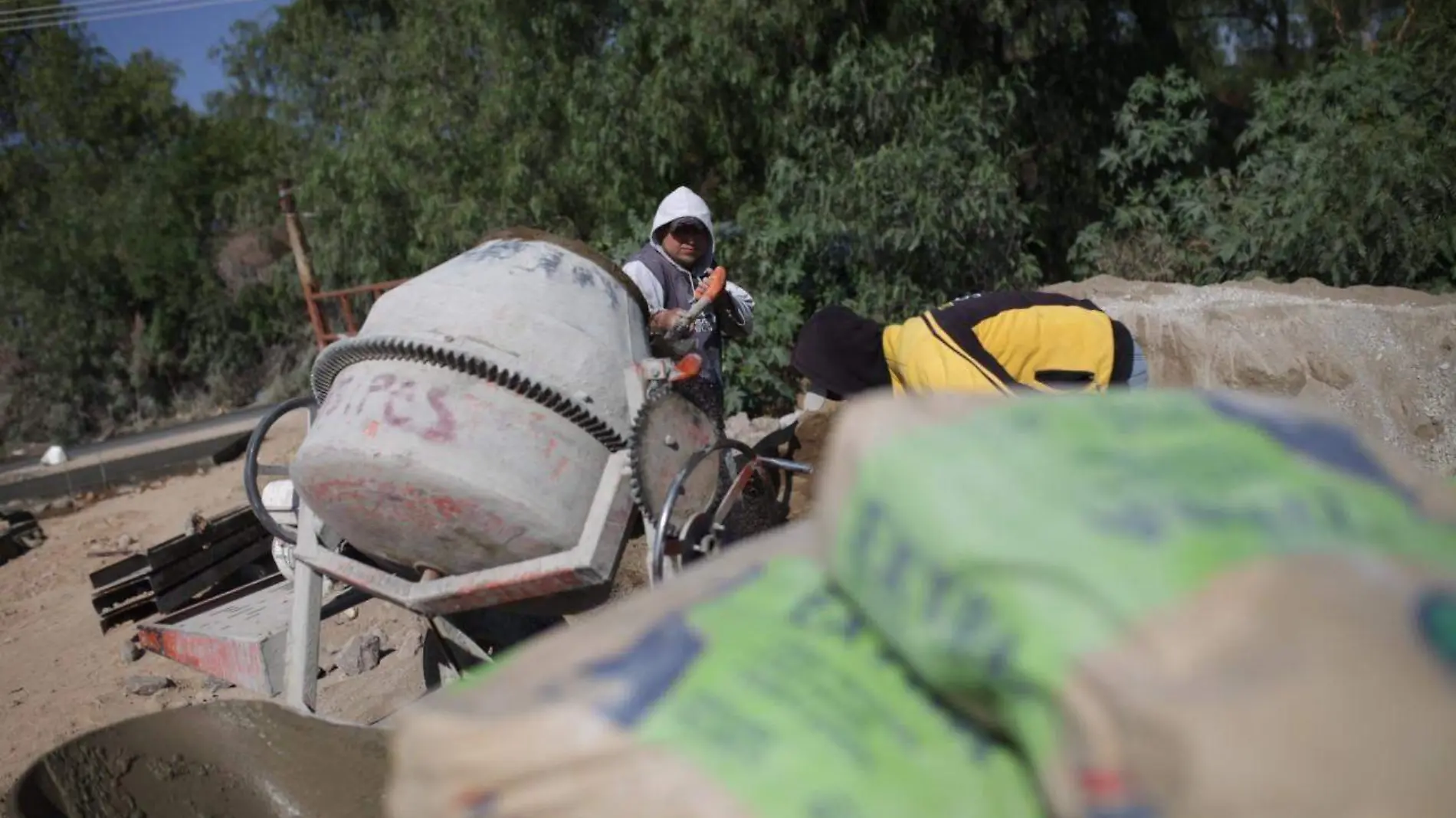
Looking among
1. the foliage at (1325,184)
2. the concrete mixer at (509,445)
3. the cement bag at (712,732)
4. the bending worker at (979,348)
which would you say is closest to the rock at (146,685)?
the concrete mixer at (509,445)

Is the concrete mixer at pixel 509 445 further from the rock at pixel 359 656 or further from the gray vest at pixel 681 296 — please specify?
the rock at pixel 359 656

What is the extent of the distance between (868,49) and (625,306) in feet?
18.8

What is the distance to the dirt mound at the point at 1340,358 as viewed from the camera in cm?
527

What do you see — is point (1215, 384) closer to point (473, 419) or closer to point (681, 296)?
point (681, 296)

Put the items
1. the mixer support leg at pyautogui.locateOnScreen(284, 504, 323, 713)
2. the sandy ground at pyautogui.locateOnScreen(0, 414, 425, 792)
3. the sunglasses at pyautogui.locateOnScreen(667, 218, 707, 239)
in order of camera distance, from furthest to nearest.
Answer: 1. the sandy ground at pyautogui.locateOnScreen(0, 414, 425, 792)
2. the sunglasses at pyautogui.locateOnScreen(667, 218, 707, 239)
3. the mixer support leg at pyautogui.locateOnScreen(284, 504, 323, 713)

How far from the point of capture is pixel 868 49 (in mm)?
8227

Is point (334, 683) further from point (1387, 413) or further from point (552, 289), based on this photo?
point (1387, 413)

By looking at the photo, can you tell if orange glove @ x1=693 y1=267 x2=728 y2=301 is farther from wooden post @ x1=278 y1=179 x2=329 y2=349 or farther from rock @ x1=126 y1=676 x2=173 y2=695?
wooden post @ x1=278 y1=179 x2=329 y2=349

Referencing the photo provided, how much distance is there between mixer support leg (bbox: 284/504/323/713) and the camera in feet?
11.0

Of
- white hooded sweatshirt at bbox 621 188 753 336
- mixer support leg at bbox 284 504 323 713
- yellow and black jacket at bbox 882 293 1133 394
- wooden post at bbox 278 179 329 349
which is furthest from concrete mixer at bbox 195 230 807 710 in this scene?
wooden post at bbox 278 179 329 349

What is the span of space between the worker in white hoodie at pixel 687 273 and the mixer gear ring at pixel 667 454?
3.18 feet

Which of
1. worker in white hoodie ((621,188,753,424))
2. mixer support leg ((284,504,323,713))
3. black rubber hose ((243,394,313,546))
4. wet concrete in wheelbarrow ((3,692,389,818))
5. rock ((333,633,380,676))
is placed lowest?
rock ((333,633,380,676))

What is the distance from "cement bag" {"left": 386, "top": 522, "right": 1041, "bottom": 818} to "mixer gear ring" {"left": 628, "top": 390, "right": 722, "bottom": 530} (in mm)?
1437

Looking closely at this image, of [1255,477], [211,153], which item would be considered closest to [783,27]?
[1255,477]
